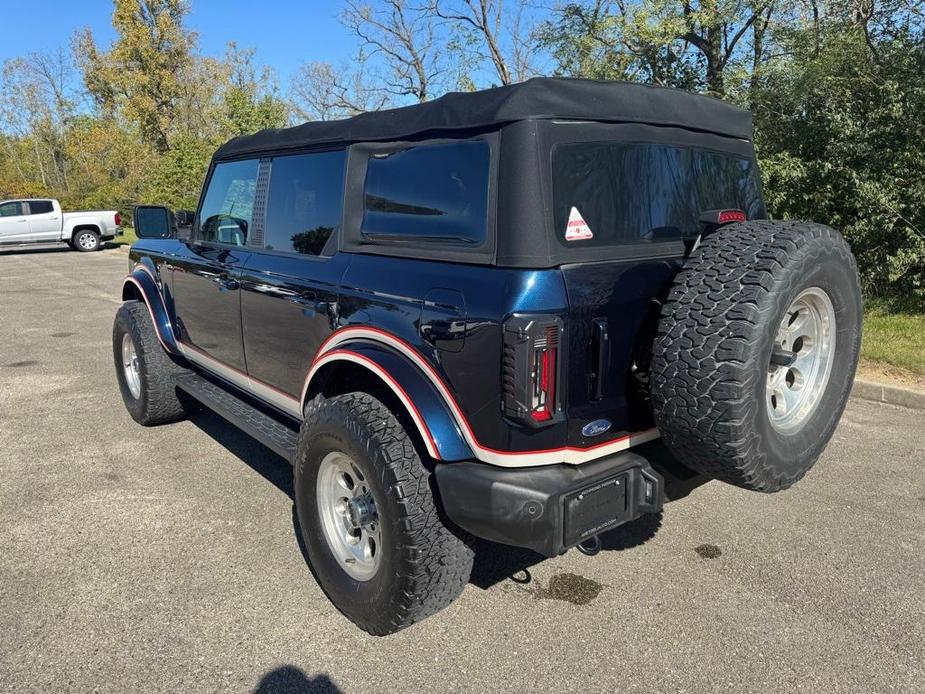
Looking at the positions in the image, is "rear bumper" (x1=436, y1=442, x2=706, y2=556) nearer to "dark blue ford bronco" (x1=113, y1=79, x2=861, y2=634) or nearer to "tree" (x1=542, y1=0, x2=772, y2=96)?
"dark blue ford bronco" (x1=113, y1=79, x2=861, y2=634)

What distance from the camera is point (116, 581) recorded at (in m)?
3.11

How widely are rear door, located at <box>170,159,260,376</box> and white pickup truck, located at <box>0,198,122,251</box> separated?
19588 millimetres

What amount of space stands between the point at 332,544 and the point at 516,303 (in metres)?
1.39

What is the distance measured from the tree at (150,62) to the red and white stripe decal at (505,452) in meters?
31.8

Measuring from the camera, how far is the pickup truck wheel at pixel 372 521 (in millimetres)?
2459

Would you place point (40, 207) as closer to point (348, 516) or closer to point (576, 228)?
point (348, 516)

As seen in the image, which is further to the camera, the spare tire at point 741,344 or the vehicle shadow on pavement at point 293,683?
the vehicle shadow on pavement at point 293,683

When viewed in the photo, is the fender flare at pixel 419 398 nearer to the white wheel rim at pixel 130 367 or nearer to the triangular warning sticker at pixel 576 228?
the triangular warning sticker at pixel 576 228

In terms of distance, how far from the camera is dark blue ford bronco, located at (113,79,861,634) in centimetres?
222

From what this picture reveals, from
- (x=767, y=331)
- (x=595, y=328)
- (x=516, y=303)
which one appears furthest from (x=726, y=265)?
(x=516, y=303)

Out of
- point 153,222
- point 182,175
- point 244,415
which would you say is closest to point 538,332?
point 244,415

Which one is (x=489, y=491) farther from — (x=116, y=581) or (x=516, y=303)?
(x=116, y=581)

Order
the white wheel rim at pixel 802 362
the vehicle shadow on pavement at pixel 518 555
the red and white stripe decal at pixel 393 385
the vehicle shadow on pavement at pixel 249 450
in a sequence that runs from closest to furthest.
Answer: the red and white stripe decal at pixel 393 385 → the white wheel rim at pixel 802 362 → the vehicle shadow on pavement at pixel 518 555 → the vehicle shadow on pavement at pixel 249 450

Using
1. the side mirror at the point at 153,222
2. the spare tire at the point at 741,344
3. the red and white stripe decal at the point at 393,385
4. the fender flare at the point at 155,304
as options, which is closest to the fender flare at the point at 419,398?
the red and white stripe decal at the point at 393,385
